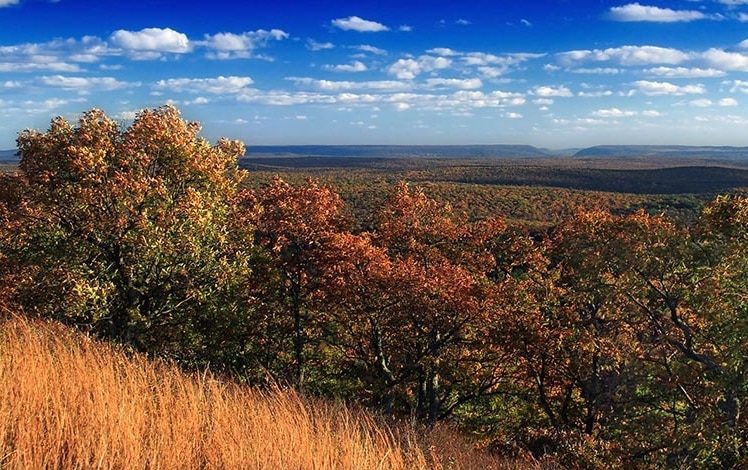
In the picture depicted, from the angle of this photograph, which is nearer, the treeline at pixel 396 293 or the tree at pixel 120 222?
the treeline at pixel 396 293

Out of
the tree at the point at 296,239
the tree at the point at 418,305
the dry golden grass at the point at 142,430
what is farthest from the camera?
the tree at the point at 296,239

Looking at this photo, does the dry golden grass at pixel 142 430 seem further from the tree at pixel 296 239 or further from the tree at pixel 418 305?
the tree at pixel 296 239

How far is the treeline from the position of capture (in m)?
15.6

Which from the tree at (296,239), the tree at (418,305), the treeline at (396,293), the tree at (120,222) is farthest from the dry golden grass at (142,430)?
the tree at (296,239)

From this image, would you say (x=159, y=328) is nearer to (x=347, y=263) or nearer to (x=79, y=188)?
(x=79, y=188)

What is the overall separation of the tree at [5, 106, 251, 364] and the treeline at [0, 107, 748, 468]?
0.07 metres

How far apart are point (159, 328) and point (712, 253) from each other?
19366 millimetres

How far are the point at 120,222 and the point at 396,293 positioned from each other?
29.5ft

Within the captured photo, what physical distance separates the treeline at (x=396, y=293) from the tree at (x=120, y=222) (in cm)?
7

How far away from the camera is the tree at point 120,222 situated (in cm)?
1609

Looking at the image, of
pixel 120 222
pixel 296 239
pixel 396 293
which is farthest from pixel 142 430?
pixel 296 239

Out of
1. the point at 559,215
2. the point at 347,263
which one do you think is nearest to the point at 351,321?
the point at 347,263

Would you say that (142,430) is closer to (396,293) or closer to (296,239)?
(396,293)

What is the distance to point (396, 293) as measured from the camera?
58.9ft
